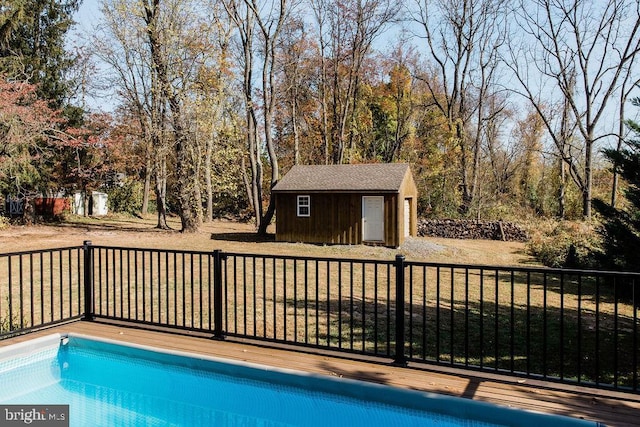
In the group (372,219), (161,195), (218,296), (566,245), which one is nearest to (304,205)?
(372,219)

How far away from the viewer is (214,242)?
18.0m

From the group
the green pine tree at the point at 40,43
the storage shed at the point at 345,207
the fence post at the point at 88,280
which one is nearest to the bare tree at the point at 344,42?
the storage shed at the point at 345,207

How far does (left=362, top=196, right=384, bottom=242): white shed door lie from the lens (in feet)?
58.6

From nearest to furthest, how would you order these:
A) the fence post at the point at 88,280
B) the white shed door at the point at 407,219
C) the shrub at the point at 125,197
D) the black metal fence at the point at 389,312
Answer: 1. the black metal fence at the point at 389,312
2. the fence post at the point at 88,280
3. the white shed door at the point at 407,219
4. the shrub at the point at 125,197

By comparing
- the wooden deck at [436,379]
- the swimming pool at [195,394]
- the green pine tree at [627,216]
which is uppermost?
the green pine tree at [627,216]

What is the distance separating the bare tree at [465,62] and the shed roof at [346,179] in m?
8.61

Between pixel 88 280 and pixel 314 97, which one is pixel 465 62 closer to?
pixel 314 97

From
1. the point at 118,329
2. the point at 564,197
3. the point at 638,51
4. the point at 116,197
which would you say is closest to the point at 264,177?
the point at 116,197

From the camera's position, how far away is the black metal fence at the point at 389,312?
4.20 metres

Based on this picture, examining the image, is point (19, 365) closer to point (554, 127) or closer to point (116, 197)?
point (116, 197)

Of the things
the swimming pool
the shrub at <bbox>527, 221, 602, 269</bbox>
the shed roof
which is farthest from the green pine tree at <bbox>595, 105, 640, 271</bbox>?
the shed roof

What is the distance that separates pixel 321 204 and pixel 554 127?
687 inches

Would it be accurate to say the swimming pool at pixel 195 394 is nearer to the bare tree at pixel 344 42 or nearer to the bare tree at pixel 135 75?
the bare tree at pixel 135 75

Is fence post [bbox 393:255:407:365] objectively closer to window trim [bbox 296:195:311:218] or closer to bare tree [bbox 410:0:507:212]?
window trim [bbox 296:195:311:218]
